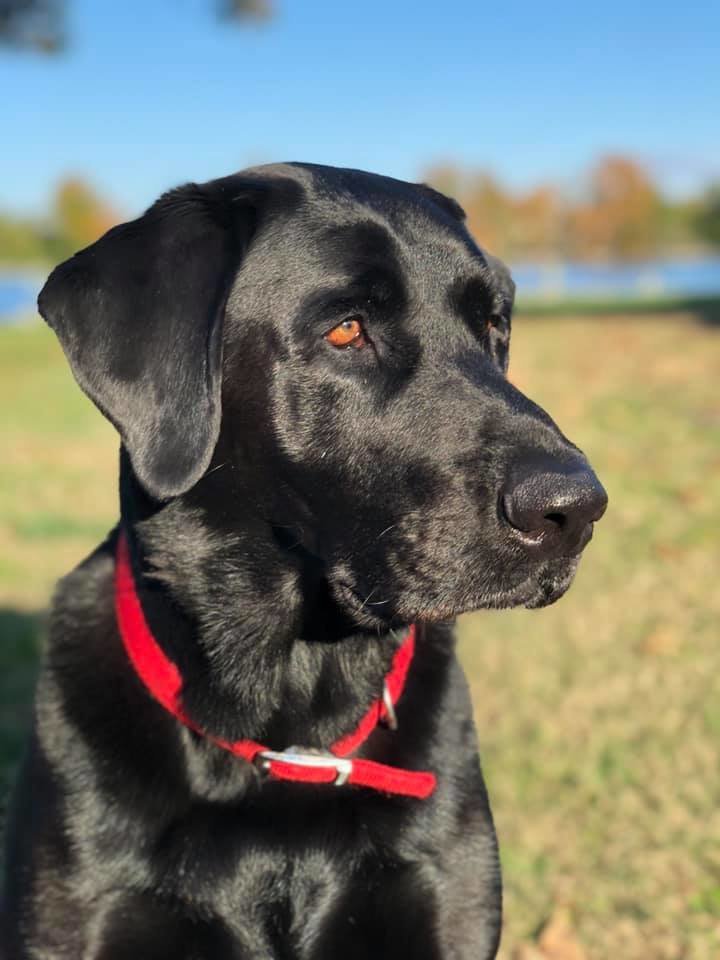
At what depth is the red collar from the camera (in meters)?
2.50

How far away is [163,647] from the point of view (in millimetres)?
2604

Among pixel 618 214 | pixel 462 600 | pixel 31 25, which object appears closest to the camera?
pixel 462 600

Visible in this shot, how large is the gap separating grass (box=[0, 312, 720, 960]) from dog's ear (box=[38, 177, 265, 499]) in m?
1.98

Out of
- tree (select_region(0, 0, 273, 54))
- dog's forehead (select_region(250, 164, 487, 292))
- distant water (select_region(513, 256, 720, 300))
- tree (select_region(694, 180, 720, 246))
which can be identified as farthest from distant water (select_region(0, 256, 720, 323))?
dog's forehead (select_region(250, 164, 487, 292))

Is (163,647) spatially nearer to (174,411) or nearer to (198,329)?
(174,411)

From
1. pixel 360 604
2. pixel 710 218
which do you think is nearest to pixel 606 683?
pixel 360 604

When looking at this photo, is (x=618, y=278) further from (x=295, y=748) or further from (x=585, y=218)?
(x=295, y=748)

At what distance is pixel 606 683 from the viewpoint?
5258mm

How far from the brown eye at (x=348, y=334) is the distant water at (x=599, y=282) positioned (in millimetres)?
28592

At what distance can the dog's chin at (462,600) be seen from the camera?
228 cm

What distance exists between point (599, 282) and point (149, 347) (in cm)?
5460

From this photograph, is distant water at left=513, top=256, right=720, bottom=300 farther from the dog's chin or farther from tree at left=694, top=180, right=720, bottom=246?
the dog's chin

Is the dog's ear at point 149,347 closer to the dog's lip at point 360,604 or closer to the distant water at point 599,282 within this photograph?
the dog's lip at point 360,604

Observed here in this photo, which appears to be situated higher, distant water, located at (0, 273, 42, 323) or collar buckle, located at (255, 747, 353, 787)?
collar buckle, located at (255, 747, 353, 787)
